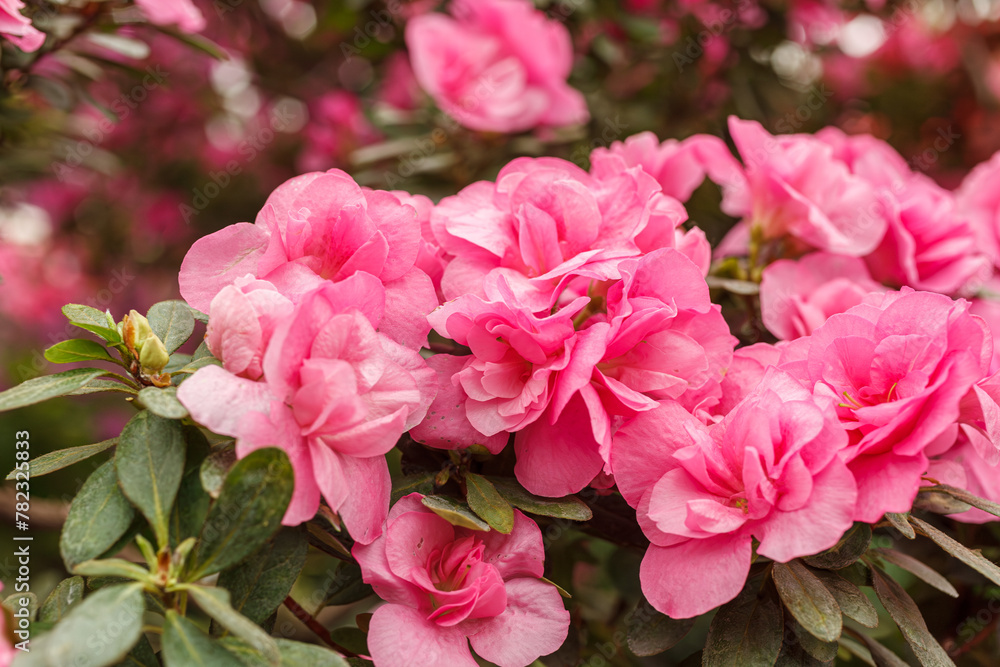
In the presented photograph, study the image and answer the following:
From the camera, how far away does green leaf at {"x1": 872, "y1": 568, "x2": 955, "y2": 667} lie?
61cm

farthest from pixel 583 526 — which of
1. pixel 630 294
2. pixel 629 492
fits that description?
pixel 630 294

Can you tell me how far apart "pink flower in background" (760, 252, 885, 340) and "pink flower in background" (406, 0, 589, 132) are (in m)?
0.69

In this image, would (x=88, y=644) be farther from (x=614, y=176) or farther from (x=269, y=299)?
(x=614, y=176)

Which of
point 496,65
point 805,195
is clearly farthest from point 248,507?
point 496,65

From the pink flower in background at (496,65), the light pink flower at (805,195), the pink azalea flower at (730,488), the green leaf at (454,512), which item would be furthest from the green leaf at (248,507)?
the pink flower in background at (496,65)

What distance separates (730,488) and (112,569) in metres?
0.44

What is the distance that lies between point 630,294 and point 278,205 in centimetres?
31

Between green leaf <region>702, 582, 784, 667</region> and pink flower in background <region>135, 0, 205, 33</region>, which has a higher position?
pink flower in background <region>135, 0, 205, 33</region>

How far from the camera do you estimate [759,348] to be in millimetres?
698

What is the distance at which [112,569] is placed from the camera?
1.51ft

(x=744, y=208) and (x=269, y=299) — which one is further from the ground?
(x=269, y=299)

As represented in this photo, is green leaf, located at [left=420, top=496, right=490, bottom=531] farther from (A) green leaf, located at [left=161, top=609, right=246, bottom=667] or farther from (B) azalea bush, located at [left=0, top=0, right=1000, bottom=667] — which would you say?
(A) green leaf, located at [left=161, top=609, right=246, bottom=667]

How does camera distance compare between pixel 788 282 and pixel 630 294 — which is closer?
pixel 630 294


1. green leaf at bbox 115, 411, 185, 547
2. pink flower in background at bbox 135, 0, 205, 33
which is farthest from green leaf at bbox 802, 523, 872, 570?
pink flower in background at bbox 135, 0, 205, 33
